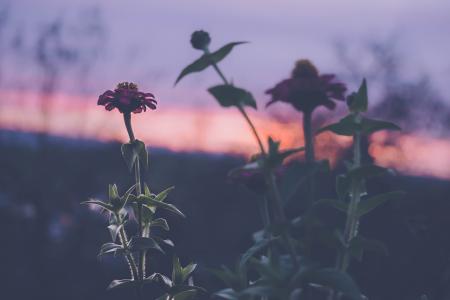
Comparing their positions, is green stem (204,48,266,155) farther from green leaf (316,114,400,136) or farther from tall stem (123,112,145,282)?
tall stem (123,112,145,282)

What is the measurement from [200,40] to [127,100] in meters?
0.72

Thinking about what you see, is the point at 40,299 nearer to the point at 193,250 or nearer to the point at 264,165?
the point at 193,250

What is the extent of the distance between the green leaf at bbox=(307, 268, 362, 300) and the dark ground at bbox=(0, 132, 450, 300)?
7.88 feet

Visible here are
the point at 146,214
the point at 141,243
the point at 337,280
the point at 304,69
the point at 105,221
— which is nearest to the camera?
the point at 337,280

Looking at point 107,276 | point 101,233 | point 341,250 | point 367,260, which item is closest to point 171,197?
point 107,276

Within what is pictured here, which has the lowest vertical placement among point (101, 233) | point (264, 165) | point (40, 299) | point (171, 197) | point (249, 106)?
point (40, 299)

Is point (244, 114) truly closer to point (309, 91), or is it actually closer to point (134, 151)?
point (309, 91)

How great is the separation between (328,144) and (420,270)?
3081 millimetres

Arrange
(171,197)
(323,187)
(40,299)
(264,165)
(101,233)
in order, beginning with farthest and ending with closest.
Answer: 1. (101,233)
2. (40,299)
3. (171,197)
4. (323,187)
5. (264,165)

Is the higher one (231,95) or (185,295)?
(231,95)

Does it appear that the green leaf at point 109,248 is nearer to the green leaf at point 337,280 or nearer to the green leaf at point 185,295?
the green leaf at point 185,295

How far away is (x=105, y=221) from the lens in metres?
9.40

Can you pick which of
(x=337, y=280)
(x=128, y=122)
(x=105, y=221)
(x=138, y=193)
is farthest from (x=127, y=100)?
(x=105, y=221)

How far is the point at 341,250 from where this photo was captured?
181 centimetres
